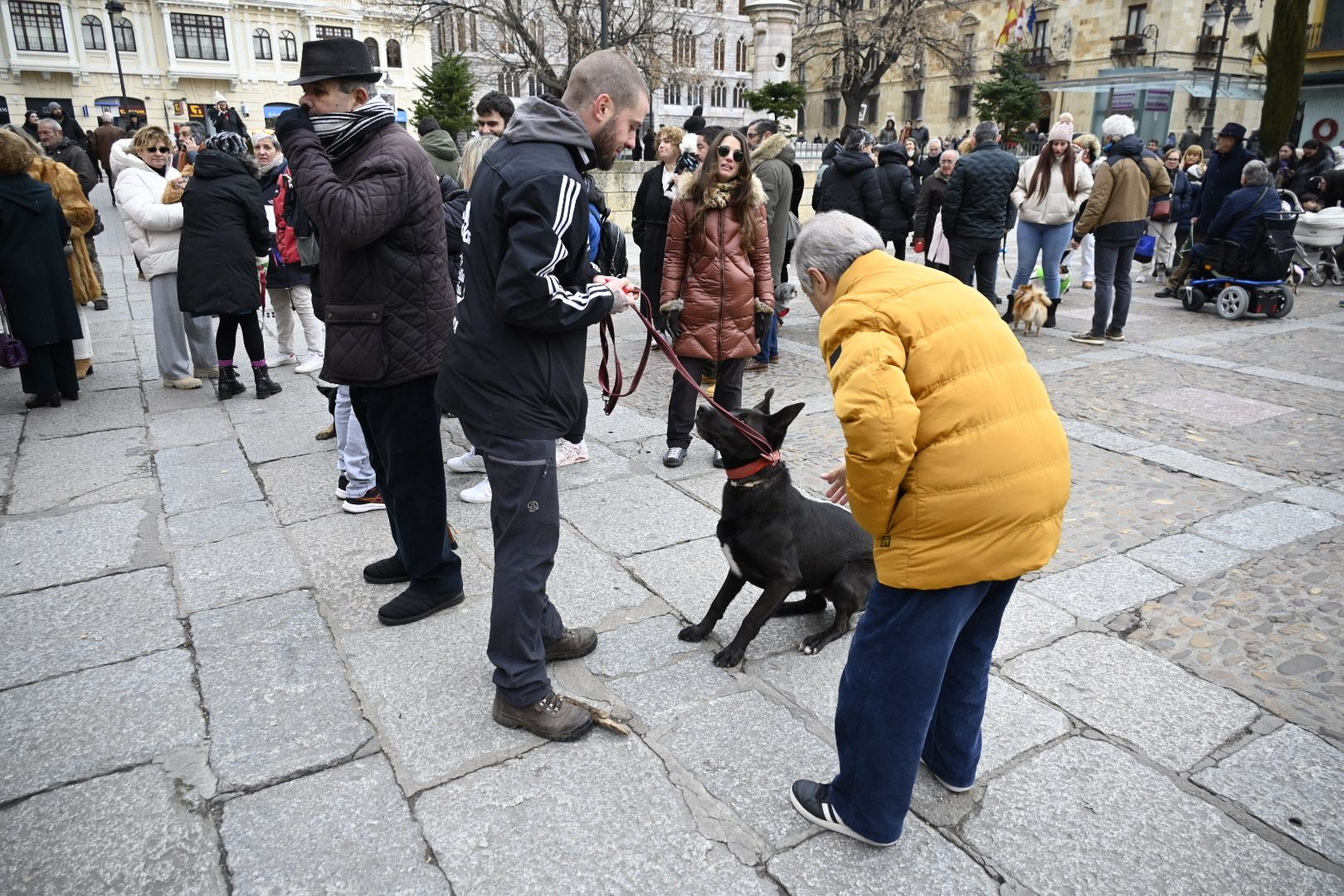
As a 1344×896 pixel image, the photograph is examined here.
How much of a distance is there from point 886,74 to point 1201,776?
5947 centimetres

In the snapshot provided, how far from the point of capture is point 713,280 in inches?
208

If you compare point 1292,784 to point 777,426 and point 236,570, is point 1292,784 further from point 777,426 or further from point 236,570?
point 236,570

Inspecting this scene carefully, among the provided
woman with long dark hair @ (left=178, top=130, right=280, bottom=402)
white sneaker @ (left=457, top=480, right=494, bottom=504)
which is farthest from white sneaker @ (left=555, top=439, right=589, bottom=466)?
woman with long dark hair @ (left=178, top=130, right=280, bottom=402)

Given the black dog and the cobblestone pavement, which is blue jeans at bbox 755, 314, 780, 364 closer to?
the cobblestone pavement

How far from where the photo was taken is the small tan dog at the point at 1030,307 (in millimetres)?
9117

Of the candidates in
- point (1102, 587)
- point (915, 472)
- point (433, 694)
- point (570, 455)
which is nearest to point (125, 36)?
point (570, 455)

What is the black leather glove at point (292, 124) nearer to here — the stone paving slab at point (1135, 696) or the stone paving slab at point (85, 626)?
the stone paving slab at point (85, 626)

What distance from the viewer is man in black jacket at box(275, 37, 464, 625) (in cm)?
297

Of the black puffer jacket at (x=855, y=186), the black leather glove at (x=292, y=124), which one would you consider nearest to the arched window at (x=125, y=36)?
the black puffer jacket at (x=855, y=186)

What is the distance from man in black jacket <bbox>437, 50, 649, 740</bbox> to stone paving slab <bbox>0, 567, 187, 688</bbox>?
1662 mm

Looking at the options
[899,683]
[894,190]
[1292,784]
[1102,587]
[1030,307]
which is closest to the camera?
[899,683]

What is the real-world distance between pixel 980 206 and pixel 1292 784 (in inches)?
262

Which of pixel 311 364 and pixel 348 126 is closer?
pixel 348 126

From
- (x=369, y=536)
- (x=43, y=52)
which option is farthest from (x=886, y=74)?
(x=369, y=536)
